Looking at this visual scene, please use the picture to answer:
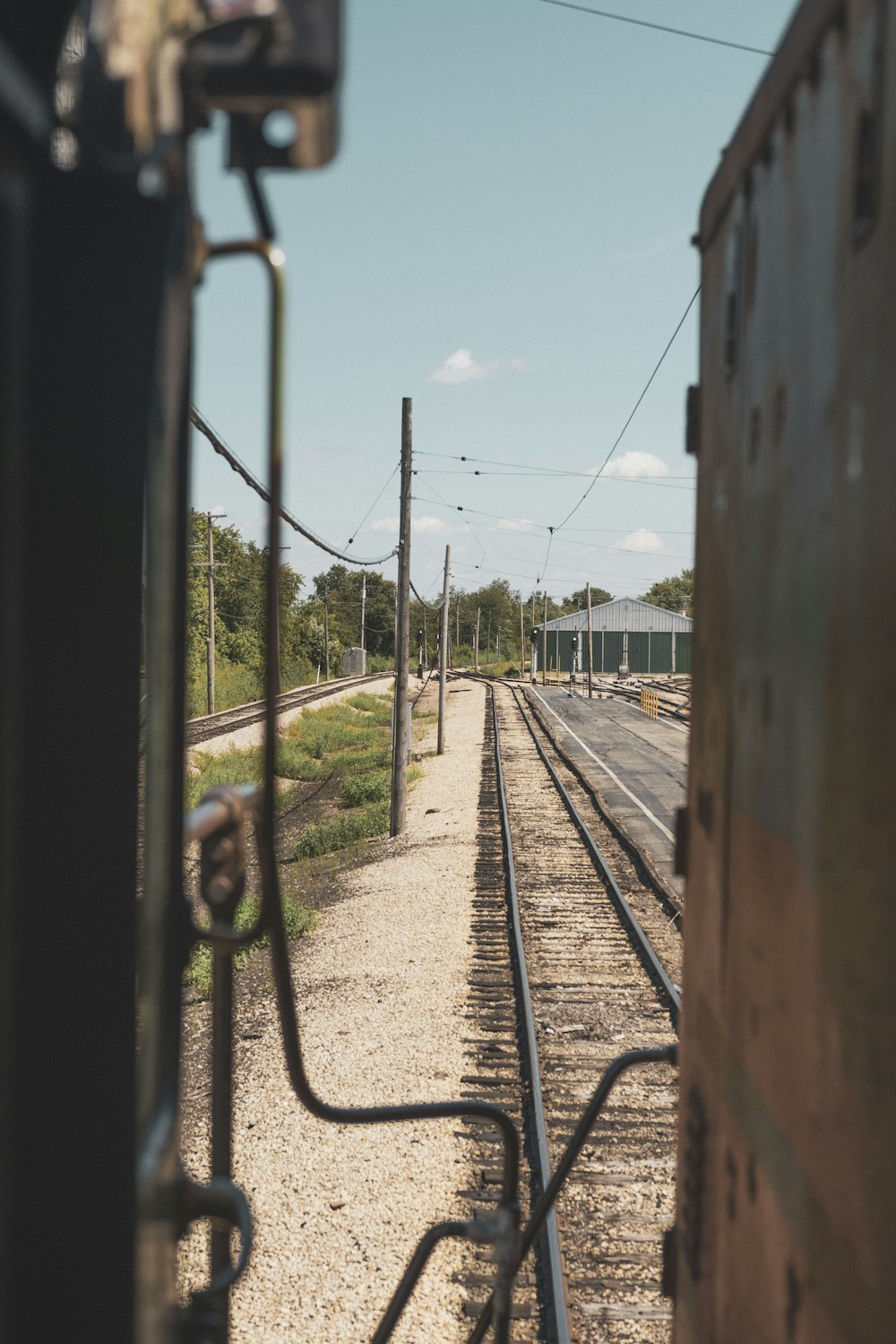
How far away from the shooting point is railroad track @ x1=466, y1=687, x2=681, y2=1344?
5.02 meters

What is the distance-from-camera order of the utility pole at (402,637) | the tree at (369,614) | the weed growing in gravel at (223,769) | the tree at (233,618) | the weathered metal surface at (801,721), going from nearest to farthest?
the weathered metal surface at (801,721) < the utility pole at (402,637) < the weed growing in gravel at (223,769) < the tree at (233,618) < the tree at (369,614)

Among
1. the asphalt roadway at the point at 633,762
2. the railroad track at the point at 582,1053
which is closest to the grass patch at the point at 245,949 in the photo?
the railroad track at the point at 582,1053

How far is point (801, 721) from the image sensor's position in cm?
149

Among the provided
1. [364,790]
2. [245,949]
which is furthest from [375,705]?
[245,949]

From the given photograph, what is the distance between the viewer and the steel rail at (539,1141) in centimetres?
471

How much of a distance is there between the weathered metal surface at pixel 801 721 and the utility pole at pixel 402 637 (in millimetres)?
15378

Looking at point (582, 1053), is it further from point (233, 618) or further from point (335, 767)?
point (233, 618)

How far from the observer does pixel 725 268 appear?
2049mm

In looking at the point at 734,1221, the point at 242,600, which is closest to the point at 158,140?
the point at 734,1221

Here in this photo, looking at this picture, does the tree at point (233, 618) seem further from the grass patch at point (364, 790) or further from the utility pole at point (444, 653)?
the grass patch at point (364, 790)

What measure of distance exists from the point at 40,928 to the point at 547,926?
34.3 ft

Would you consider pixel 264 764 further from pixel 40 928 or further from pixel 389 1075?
pixel 389 1075

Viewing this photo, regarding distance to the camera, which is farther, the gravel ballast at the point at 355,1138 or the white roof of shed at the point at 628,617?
the white roof of shed at the point at 628,617

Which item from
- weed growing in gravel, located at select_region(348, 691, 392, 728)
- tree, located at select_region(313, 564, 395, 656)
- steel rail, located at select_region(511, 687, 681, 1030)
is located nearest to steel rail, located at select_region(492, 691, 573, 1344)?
steel rail, located at select_region(511, 687, 681, 1030)
